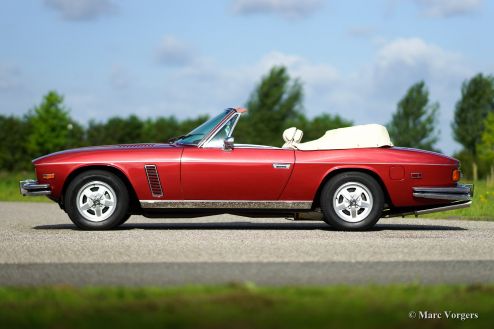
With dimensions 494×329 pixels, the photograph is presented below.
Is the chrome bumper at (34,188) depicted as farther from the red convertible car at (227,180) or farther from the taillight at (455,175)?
the taillight at (455,175)

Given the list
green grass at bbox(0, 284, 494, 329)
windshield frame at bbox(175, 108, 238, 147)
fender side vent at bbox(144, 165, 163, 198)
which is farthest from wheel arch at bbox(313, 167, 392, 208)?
green grass at bbox(0, 284, 494, 329)

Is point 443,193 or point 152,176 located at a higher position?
point 152,176

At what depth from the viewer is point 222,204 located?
1120 cm

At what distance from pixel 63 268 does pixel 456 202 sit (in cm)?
606

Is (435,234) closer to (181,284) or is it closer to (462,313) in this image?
(181,284)

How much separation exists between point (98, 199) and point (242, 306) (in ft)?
21.2

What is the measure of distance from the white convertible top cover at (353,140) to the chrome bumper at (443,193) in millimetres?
756

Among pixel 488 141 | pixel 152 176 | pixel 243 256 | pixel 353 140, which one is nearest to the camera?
pixel 243 256

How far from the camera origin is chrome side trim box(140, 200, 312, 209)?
36.7ft

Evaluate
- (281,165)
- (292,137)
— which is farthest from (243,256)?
(292,137)

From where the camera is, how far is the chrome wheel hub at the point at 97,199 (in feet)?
36.5

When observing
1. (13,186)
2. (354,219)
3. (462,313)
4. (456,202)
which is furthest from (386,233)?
(13,186)

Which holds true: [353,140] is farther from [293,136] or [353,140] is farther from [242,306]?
[242,306]

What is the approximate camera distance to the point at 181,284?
6238mm
